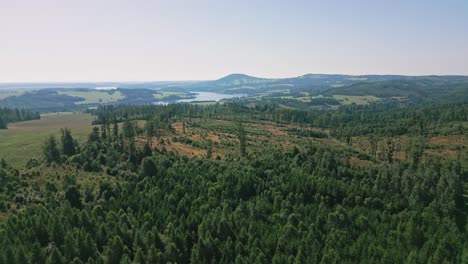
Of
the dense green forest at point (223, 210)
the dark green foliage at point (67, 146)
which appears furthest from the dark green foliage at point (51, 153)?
the dark green foliage at point (67, 146)

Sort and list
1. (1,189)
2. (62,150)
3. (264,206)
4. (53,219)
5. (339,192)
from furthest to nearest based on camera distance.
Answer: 1. (62,150)
2. (339,192)
3. (1,189)
4. (264,206)
5. (53,219)

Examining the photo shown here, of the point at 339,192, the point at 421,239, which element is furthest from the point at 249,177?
the point at 421,239

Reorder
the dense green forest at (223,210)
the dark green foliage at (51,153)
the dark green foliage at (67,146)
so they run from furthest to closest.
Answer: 1. the dark green foliage at (67,146)
2. the dark green foliage at (51,153)
3. the dense green forest at (223,210)

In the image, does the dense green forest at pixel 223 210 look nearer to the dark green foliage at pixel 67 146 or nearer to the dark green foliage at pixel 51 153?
the dark green foliage at pixel 51 153

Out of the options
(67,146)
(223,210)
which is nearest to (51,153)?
(67,146)

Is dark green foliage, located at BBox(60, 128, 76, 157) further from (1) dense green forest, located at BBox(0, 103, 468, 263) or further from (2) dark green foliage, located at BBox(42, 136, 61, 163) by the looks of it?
(2) dark green foliage, located at BBox(42, 136, 61, 163)

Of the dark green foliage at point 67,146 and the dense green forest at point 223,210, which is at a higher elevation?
the dark green foliage at point 67,146

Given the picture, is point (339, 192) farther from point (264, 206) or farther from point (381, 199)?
point (264, 206)

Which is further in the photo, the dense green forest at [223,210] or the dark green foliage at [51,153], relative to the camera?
the dark green foliage at [51,153]
